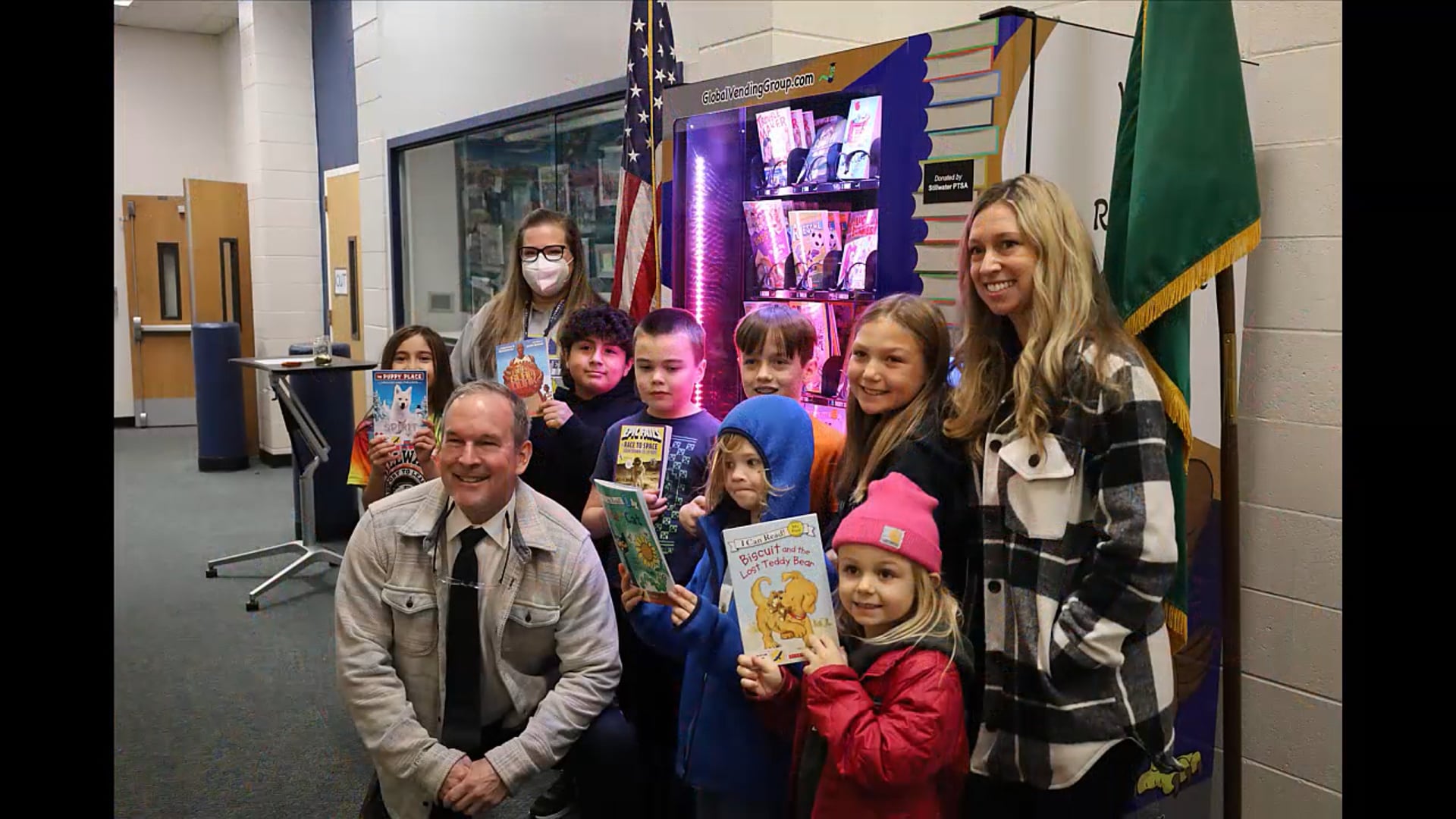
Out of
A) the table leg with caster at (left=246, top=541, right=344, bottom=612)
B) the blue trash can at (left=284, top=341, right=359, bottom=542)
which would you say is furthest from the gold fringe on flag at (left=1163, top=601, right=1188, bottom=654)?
the blue trash can at (left=284, top=341, right=359, bottom=542)

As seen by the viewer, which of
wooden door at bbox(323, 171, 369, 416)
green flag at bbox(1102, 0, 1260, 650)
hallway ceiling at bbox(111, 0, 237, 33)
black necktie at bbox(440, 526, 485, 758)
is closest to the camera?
green flag at bbox(1102, 0, 1260, 650)

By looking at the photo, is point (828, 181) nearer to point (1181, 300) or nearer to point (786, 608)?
point (1181, 300)

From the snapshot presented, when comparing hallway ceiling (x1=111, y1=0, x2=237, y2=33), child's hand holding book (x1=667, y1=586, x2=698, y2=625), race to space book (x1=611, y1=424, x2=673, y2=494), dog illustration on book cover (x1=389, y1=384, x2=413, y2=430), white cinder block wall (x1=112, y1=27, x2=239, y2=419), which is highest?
hallway ceiling (x1=111, y1=0, x2=237, y2=33)

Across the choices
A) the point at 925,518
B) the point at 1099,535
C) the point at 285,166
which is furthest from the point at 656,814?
the point at 285,166

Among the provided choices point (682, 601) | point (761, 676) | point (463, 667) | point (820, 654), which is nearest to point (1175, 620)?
point (820, 654)

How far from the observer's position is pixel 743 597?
6.82ft

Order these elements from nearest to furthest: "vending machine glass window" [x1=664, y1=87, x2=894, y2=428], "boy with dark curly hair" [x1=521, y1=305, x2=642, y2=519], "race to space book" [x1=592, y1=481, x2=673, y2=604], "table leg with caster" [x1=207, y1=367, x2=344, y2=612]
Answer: "race to space book" [x1=592, y1=481, x2=673, y2=604], "vending machine glass window" [x1=664, y1=87, x2=894, y2=428], "boy with dark curly hair" [x1=521, y1=305, x2=642, y2=519], "table leg with caster" [x1=207, y1=367, x2=344, y2=612]

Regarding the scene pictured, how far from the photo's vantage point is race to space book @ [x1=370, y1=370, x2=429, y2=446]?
347 cm

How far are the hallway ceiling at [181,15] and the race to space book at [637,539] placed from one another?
9669 mm

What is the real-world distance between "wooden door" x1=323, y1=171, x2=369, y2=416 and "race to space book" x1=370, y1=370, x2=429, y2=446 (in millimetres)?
3998

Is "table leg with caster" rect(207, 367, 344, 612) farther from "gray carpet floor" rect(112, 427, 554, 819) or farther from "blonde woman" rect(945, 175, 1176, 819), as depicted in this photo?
"blonde woman" rect(945, 175, 1176, 819)

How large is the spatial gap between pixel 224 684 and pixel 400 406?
176cm

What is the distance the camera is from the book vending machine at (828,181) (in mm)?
2441
